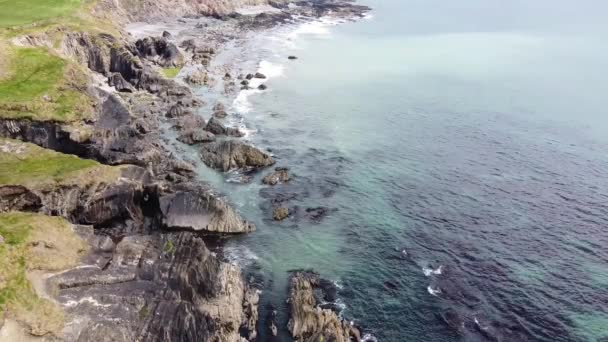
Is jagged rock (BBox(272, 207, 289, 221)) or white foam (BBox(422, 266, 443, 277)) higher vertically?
white foam (BBox(422, 266, 443, 277))

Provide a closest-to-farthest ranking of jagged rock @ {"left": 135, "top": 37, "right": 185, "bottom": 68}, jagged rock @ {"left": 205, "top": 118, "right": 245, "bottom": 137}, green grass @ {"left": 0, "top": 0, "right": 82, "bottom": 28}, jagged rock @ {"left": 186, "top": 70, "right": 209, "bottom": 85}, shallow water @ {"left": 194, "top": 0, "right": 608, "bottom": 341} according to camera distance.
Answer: shallow water @ {"left": 194, "top": 0, "right": 608, "bottom": 341} < jagged rock @ {"left": 205, "top": 118, "right": 245, "bottom": 137} < green grass @ {"left": 0, "top": 0, "right": 82, "bottom": 28} < jagged rock @ {"left": 186, "top": 70, "right": 209, "bottom": 85} < jagged rock @ {"left": 135, "top": 37, "right": 185, "bottom": 68}

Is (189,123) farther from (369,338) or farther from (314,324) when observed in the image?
(369,338)

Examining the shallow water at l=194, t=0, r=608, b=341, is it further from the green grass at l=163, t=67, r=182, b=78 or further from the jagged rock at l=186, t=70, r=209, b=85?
the green grass at l=163, t=67, r=182, b=78

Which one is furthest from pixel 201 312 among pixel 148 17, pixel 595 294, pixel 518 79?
pixel 148 17

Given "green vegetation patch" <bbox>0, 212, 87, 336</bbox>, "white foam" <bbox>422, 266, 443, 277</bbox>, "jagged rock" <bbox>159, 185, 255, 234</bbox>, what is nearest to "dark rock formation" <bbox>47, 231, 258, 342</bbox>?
"green vegetation patch" <bbox>0, 212, 87, 336</bbox>

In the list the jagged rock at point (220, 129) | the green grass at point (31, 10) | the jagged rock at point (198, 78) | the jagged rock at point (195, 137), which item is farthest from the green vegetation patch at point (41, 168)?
the jagged rock at point (198, 78)

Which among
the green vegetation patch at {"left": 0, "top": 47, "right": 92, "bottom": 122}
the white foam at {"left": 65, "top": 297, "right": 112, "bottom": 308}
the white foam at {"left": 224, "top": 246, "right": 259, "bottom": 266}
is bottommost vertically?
the white foam at {"left": 224, "top": 246, "right": 259, "bottom": 266}

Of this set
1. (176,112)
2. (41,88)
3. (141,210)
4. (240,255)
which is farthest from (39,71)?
(240,255)
